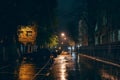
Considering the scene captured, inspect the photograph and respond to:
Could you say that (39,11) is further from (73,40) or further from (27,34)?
(73,40)

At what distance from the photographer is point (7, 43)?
54.2 m

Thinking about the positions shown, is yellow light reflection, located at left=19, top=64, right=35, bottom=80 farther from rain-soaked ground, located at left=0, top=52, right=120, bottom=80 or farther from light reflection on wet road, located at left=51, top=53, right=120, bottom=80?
light reflection on wet road, located at left=51, top=53, right=120, bottom=80

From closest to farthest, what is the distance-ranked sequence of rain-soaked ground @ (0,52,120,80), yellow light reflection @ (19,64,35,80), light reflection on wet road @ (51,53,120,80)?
light reflection on wet road @ (51,53,120,80), rain-soaked ground @ (0,52,120,80), yellow light reflection @ (19,64,35,80)

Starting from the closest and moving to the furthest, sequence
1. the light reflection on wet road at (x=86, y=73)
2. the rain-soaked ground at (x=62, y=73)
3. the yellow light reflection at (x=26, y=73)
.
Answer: the light reflection on wet road at (x=86, y=73) → the rain-soaked ground at (x=62, y=73) → the yellow light reflection at (x=26, y=73)

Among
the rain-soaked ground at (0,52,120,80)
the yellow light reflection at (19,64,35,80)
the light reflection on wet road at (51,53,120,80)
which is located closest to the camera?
the light reflection on wet road at (51,53,120,80)

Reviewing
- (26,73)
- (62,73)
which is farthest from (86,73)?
(26,73)

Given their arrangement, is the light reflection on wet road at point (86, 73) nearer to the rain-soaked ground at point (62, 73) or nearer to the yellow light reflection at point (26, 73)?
the rain-soaked ground at point (62, 73)

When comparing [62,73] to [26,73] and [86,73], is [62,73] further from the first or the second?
[26,73]

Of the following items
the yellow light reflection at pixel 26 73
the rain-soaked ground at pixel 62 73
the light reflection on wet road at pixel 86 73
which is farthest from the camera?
the yellow light reflection at pixel 26 73

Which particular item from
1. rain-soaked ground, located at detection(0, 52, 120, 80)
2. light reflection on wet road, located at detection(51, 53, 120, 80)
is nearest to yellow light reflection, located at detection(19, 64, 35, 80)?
rain-soaked ground, located at detection(0, 52, 120, 80)

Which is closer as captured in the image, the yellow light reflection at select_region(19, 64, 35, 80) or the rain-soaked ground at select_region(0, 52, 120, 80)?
the rain-soaked ground at select_region(0, 52, 120, 80)

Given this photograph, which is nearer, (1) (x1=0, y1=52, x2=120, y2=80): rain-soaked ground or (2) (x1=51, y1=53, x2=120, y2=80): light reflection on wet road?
(2) (x1=51, y1=53, x2=120, y2=80): light reflection on wet road

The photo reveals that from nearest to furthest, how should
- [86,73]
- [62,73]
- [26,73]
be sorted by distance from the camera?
[86,73] < [26,73] < [62,73]

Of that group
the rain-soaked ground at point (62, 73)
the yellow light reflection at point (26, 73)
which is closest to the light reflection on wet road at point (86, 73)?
the rain-soaked ground at point (62, 73)
